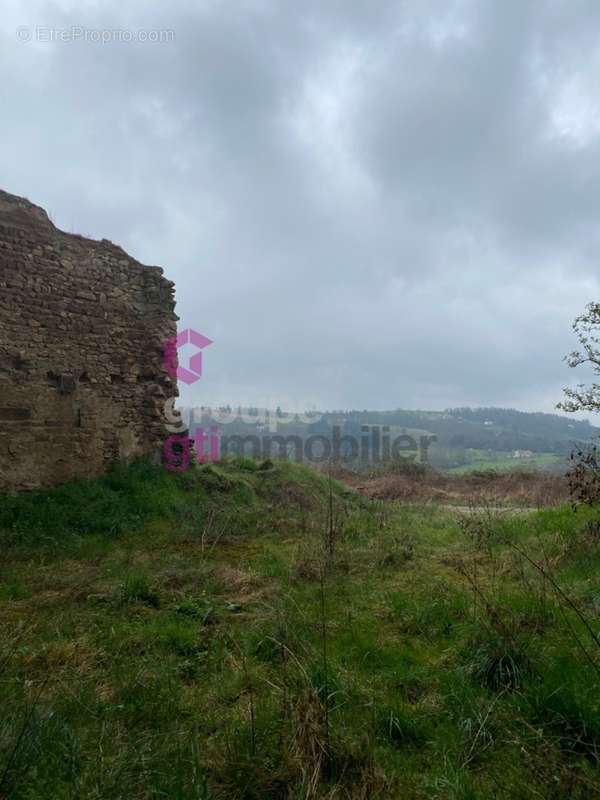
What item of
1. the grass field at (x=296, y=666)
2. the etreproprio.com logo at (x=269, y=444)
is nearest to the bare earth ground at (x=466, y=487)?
the etreproprio.com logo at (x=269, y=444)

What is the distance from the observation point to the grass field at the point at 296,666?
2.16 metres

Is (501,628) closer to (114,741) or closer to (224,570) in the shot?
(114,741)

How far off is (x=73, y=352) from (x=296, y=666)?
7.46m

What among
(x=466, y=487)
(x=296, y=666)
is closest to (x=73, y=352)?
(x=296, y=666)

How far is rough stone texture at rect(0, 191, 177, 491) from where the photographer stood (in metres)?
8.13

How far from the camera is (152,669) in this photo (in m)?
3.33

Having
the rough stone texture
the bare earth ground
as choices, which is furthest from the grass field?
the bare earth ground

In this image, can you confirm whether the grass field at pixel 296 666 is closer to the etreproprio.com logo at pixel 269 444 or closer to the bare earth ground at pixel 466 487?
the etreproprio.com logo at pixel 269 444

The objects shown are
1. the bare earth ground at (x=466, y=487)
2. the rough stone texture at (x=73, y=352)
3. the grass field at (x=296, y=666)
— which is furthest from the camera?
the bare earth ground at (x=466, y=487)

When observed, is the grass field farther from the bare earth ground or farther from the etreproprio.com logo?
the bare earth ground

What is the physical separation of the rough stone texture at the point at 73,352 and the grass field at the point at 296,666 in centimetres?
157

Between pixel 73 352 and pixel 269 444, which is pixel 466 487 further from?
pixel 73 352

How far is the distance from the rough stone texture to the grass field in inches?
62.0

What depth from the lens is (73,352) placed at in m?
8.91
